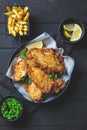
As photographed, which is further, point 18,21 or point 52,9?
point 52,9

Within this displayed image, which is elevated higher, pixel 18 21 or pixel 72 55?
pixel 18 21

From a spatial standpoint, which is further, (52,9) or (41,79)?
(52,9)

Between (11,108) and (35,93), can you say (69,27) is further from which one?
(11,108)

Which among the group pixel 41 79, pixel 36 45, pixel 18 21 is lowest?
pixel 41 79

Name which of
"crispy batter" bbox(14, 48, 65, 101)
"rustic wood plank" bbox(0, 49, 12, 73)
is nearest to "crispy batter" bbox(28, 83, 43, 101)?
"crispy batter" bbox(14, 48, 65, 101)

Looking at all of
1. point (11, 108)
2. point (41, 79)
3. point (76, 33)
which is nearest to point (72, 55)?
point (76, 33)

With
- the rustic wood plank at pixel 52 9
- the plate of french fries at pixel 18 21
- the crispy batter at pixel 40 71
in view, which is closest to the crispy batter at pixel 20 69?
the crispy batter at pixel 40 71

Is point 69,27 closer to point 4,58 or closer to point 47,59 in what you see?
point 47,59

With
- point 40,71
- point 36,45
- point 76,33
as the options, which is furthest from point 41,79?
point 76,33
